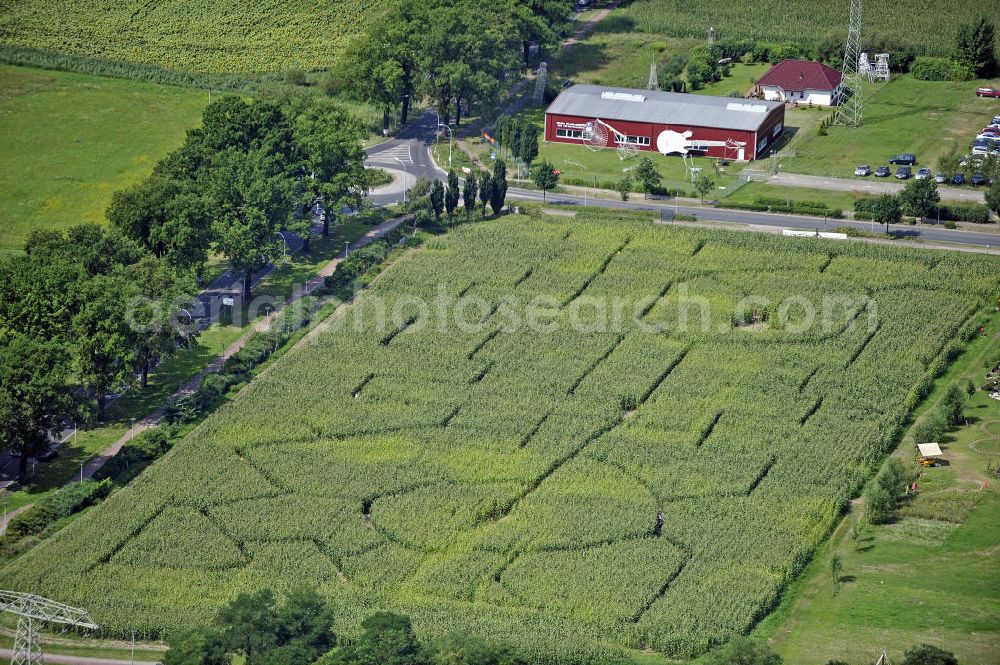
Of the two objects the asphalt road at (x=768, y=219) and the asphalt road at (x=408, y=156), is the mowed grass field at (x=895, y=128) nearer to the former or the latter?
the asphalt road at (x=768, y=219)

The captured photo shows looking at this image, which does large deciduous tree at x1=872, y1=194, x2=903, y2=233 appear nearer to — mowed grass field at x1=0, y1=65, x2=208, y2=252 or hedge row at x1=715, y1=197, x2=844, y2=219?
hedge row at x1=715, y1=197, x2=844, y2=219

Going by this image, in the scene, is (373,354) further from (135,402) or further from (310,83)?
(310,83)

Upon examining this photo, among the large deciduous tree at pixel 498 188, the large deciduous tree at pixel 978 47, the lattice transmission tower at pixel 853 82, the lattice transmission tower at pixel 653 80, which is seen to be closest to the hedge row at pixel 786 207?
the large deciduous tree at pixel 498 188

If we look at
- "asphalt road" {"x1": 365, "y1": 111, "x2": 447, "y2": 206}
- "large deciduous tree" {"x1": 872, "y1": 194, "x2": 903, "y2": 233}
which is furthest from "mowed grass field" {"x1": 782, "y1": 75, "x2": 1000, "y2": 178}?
"asphalt road" {"x1": 365, "y1": 111, "x2": 447, "y2": 206}

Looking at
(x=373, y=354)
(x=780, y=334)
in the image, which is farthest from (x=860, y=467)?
(x=373, y=354)

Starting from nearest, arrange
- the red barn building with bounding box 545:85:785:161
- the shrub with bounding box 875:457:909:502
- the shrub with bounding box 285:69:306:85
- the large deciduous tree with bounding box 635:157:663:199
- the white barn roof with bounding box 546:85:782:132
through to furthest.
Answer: the shrub with bounding box 875:457:909:502 < the large deciduous tree with bounding box 635:157:663:199 < the red barn building with bounding box 545:85:785:161 < the white barn roof with bounding box 546:85:782:132 < the shrub with bounding box 285:69:306:85

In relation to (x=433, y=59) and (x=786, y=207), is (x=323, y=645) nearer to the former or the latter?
(x=786, y=207)

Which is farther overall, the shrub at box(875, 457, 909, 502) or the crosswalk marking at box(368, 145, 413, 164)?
the crosswalk marking at box(368, 145, 413, 164)
